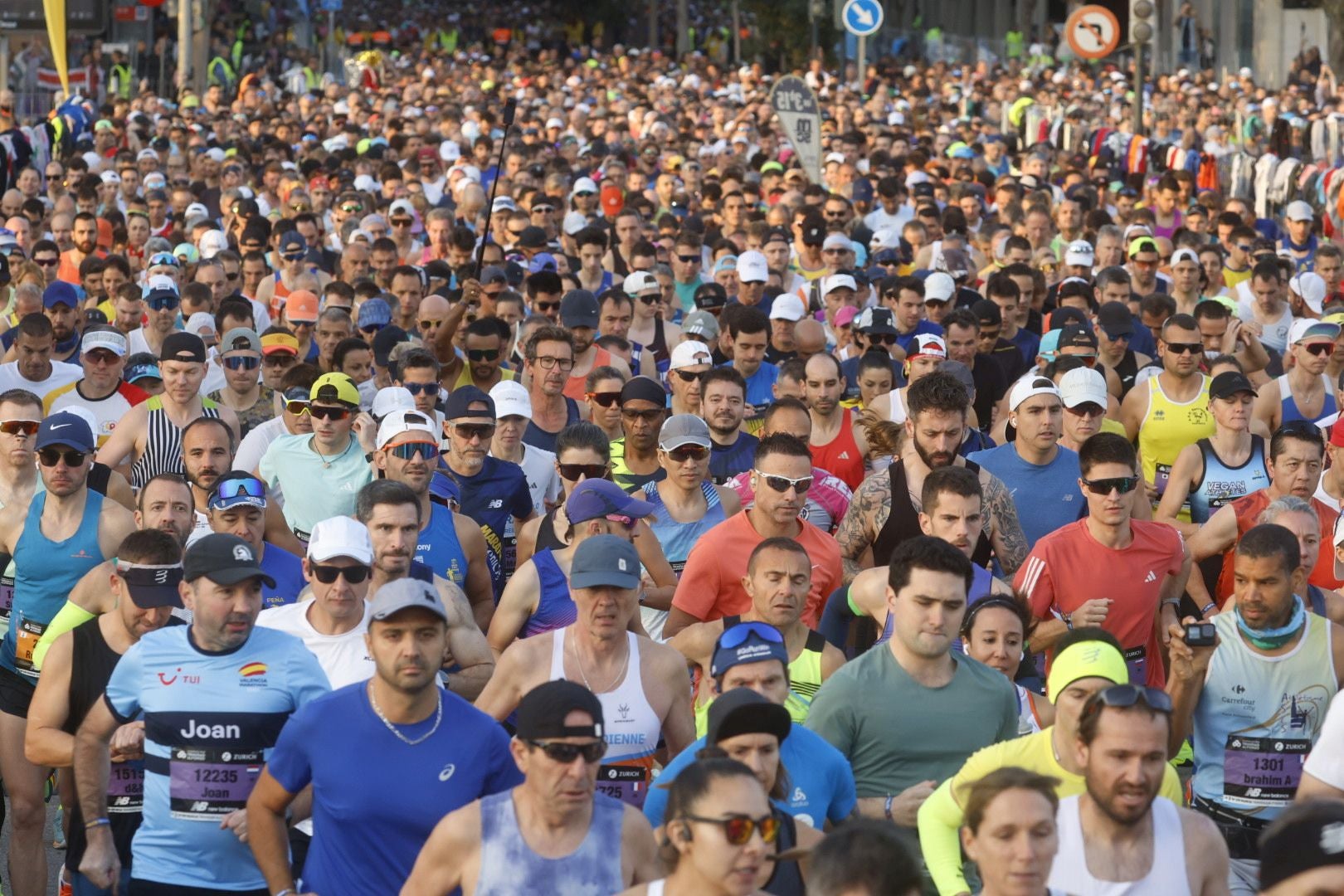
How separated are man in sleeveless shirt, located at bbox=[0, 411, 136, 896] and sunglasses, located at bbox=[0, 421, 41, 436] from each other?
14.2 inches

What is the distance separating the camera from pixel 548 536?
8.34m

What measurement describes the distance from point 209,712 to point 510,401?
3833mm

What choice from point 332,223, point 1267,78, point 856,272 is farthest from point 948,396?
point 1267,78

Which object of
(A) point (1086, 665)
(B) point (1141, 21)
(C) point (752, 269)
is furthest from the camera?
(B) point (1141, 21)

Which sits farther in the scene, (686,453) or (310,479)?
(310,479)

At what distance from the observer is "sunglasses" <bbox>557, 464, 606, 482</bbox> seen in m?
8.65

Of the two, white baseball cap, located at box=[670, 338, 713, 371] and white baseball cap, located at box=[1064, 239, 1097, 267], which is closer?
white baseball cap, located at box=[670, 338, 713, 371]

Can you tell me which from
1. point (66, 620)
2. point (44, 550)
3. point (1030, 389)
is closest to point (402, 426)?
point (44, 550)

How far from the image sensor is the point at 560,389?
1080 centimetres

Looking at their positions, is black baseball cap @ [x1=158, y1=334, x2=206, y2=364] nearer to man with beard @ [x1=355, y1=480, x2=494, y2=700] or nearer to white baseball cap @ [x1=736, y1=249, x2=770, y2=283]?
man with beard @ [x1=355, y1=480, x2=494, y2=700]

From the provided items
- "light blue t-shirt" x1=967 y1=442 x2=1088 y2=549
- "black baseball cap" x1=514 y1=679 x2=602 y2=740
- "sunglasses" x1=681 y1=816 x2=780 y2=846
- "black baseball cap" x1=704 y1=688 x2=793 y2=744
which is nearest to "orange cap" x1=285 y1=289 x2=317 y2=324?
"light blue t-shirt" x1=967 y1=442 x2=1088 y2=549

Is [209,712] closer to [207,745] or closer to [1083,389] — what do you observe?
[207,745]

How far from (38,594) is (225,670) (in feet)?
7.30

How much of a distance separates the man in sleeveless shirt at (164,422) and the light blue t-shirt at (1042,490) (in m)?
3.54
